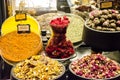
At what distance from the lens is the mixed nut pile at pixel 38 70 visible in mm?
1740

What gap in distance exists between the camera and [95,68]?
1.82 metres

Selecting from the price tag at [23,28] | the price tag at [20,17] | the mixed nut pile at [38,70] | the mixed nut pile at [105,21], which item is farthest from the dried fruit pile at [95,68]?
the price tag at [20,17]

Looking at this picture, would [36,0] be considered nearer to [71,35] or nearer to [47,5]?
[47,5]

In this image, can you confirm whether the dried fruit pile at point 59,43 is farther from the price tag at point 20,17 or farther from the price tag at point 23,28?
the price tag at point 20,17

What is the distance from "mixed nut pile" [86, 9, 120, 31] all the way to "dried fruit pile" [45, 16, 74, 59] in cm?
20

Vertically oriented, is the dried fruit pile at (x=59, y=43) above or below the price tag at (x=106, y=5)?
below

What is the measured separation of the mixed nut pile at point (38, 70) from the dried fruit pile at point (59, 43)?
0.22 m

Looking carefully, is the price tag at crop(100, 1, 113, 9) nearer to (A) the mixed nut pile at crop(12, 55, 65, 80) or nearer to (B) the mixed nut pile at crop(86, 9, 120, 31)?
(B) the mixed nut pile at crop(86, 9, 120, 31)

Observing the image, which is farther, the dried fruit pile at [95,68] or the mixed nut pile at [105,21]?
the mixed nut pile at [105,21]

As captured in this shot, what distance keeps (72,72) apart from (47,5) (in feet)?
3.94

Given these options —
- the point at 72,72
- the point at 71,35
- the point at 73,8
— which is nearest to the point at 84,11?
the point at 73,8

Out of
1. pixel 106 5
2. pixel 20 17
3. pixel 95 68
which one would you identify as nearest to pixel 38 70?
pixel 95 68

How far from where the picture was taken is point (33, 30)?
2.28m

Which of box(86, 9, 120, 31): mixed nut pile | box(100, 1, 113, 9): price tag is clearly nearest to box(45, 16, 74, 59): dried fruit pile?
box(86, 9, 120, 31): mixed nut pile
